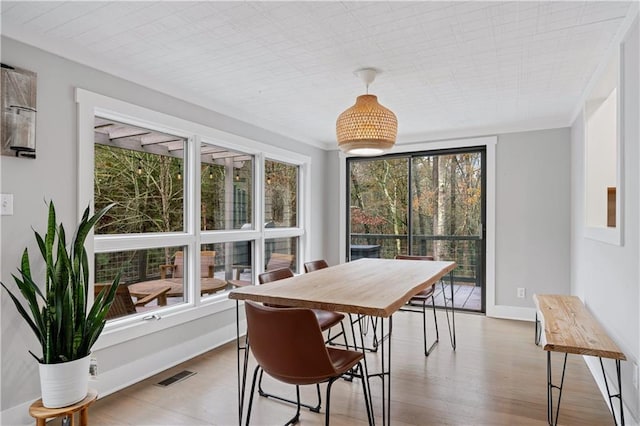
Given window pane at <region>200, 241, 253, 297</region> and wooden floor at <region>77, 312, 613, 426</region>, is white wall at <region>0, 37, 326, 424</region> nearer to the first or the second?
wooden floor at <region>77, 312, 613, 426</region>

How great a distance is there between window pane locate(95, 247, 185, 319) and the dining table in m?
1.10

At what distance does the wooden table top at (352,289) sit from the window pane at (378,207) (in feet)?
7.27

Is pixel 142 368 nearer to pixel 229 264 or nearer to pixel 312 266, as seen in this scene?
pixel 229 264

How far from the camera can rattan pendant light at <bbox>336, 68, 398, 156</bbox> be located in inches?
104

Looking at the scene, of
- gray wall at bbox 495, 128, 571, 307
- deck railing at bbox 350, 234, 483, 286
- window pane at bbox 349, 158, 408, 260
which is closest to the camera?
gray wall at bbox 495, 128, 571, 307

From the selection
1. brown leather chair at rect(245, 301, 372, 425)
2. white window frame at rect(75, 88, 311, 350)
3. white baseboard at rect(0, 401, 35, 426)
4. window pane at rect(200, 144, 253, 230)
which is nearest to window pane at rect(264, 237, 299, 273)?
white window frame at rect(75, 88, 311, 350)

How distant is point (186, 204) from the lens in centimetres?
348

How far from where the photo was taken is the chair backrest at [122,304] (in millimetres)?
2904

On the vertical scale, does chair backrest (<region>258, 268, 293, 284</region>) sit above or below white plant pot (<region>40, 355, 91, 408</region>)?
above

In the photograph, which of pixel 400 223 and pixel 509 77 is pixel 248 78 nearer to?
pixel 509 77

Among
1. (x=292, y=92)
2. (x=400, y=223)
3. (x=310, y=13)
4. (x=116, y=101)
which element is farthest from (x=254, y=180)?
(x=310, y=13)

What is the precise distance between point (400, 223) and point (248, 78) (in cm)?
308

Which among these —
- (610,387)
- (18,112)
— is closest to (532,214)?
(610,387)

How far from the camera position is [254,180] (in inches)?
172
